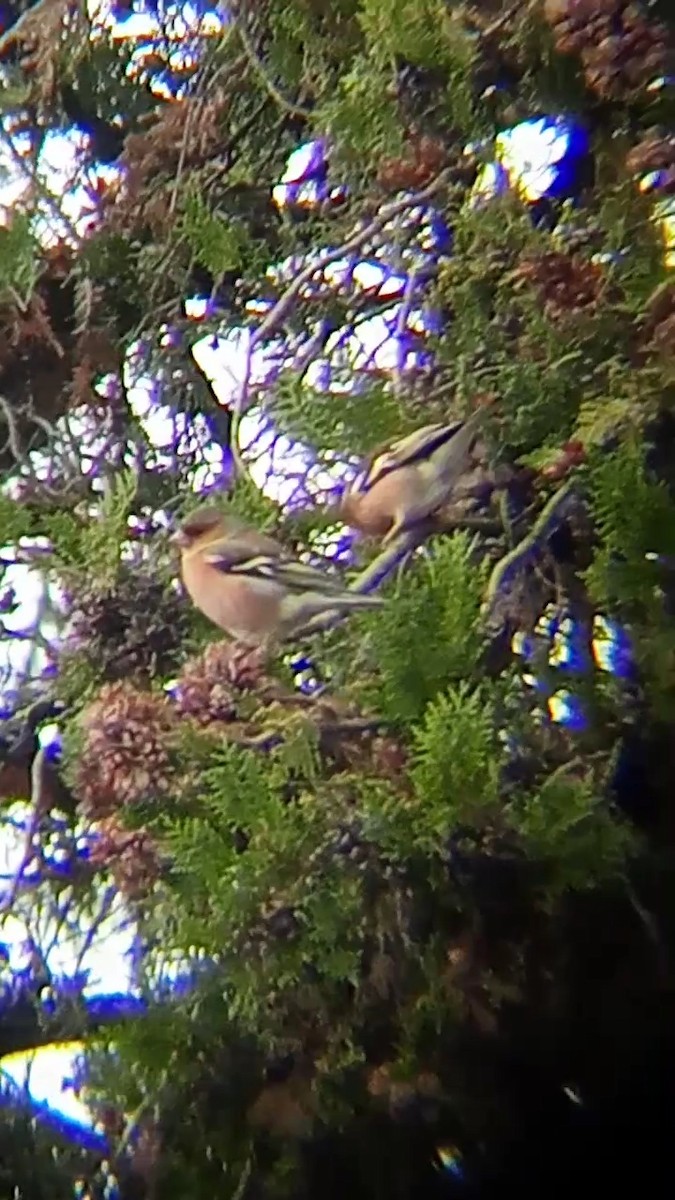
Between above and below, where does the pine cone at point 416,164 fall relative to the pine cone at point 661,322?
above

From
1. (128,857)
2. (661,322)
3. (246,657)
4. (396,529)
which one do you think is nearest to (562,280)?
(661,322)

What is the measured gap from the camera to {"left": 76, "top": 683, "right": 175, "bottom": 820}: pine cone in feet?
2.72

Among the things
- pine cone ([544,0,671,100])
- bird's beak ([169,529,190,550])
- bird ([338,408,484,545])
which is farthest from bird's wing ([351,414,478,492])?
pine cone ([544,0,671,100])

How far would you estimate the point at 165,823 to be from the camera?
0.82 meters

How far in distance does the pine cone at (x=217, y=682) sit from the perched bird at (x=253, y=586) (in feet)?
0.04

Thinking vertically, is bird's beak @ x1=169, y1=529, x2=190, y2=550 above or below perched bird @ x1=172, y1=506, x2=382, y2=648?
above

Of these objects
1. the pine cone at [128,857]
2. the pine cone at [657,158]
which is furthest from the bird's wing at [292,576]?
the pine cone at [657,158]

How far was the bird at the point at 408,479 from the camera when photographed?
85 cm

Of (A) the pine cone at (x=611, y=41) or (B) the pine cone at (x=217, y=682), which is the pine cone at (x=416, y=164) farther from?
(B) the pine cone at (x=217, y=682)

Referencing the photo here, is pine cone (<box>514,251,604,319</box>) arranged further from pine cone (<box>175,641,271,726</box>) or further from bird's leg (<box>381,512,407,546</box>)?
pine cone (<box>175,641,271,726</box>)

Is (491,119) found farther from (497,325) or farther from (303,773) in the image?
(303,773)

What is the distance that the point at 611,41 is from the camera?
89cm

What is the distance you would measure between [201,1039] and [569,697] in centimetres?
28

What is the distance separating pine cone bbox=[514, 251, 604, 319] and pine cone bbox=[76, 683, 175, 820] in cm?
33
